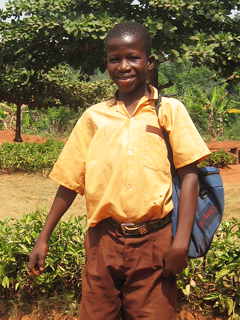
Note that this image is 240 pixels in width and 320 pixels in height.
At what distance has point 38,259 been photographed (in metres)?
1.68

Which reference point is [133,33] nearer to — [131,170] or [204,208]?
[131,170]

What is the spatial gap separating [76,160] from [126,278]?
55 cm

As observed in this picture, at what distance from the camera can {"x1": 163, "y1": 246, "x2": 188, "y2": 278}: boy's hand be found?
140 centimetres

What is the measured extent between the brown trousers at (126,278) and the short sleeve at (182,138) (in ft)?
0.94

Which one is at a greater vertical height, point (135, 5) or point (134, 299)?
point (135, 5)

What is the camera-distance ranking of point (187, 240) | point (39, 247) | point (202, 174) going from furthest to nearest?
point (39, 247), point (202, 174), point (187, 240)

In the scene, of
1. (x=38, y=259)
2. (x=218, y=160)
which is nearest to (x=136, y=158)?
(x=38, y=259)

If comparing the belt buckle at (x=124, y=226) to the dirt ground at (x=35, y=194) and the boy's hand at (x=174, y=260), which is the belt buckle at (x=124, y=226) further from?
the dirt ground at (x=35, y=194)

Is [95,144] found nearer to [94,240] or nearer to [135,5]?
[94,240]

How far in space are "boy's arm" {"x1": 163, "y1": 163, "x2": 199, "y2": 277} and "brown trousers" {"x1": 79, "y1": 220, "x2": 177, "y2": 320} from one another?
6 cm

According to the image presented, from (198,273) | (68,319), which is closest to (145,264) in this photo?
(198,273)

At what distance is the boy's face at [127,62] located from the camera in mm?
1495

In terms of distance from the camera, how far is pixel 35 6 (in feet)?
21.2

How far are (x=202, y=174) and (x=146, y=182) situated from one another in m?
0.24
